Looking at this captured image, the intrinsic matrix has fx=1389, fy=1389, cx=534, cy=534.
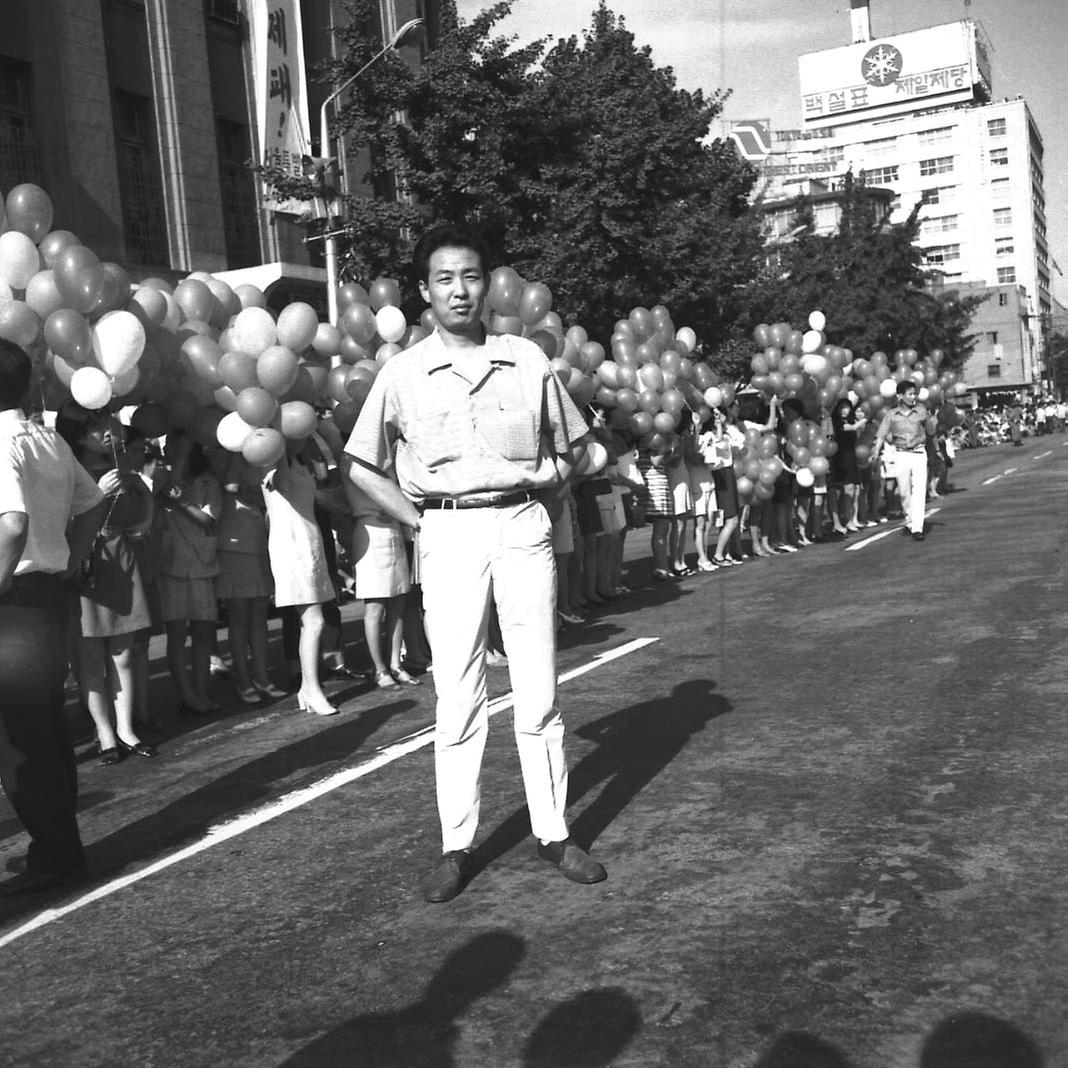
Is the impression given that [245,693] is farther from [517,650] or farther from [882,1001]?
[882,1001]

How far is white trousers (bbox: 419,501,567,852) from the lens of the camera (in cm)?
458

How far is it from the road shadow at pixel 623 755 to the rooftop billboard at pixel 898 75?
134199 mm

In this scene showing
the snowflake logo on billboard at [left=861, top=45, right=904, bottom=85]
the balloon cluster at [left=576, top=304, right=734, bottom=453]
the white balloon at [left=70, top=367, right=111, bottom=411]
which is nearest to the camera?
the white balloon at [left=70, top=367, right=111, bottom=411]

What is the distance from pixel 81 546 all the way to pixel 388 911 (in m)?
1.88

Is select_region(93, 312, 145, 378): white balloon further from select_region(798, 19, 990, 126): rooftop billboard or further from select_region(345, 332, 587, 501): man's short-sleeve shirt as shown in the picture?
select_region(798, 19, 990, 126): rooftop billboard

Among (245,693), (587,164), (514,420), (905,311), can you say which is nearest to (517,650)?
(514,420)

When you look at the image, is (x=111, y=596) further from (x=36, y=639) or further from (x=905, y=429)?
(x=905, y=429)

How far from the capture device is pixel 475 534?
4578 millimetres

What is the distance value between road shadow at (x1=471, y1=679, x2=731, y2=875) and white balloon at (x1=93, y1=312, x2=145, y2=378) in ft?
10.3

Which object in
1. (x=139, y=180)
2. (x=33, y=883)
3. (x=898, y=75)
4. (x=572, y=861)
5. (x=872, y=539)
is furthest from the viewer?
(x=898, y=75)

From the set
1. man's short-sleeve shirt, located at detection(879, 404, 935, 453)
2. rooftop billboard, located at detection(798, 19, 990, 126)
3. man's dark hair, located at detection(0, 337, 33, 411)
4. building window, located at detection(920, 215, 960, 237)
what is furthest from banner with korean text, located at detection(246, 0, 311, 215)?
rooftop billboard, located at detection(798, 19, 990, 126)

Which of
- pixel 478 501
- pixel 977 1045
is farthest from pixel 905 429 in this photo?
pixel 977 1045

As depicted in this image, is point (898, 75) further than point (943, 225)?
Yes

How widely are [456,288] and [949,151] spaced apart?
133 m
